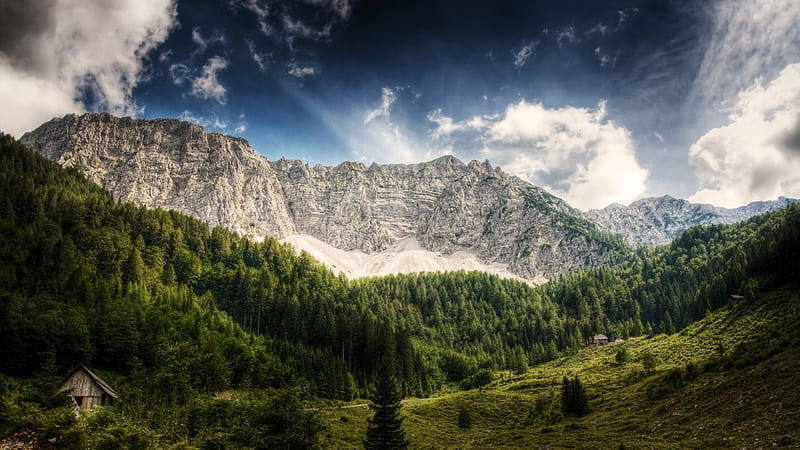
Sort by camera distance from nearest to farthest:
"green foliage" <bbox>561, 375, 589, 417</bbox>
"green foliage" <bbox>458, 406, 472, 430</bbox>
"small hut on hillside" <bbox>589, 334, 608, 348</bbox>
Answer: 1. "green foliage" <bbox>561, 375, 589, 417</bbox>
2. "green foliage" <bbox>458, 406, 472, 430</bbox>
3. "small hut on hillside" <bbox>589, 334, 608, 348</bbox>

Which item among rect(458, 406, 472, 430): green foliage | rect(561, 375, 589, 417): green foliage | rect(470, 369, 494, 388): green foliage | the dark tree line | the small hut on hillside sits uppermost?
the dark tree line

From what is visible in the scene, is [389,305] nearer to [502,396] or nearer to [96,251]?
[502,396]

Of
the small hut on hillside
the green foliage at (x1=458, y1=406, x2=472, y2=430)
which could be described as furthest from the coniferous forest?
the green foliage at (x1=458, y1=406, x2=472, y2=430)

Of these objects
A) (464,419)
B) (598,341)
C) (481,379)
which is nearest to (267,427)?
(464,419)

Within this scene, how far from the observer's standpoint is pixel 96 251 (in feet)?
343

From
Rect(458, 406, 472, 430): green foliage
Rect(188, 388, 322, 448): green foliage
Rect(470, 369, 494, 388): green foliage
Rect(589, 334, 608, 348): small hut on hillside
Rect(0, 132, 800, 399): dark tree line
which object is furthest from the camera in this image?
Rect(589, 334, 608, 348): small hut on hillside

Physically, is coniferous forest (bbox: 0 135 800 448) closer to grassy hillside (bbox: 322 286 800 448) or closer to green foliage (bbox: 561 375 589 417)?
grassy hillside (bbox: 322 286 800 448)

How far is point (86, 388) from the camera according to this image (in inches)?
1913

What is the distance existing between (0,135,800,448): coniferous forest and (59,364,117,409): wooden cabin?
2465mm

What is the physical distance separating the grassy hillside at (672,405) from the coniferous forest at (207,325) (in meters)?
13.6

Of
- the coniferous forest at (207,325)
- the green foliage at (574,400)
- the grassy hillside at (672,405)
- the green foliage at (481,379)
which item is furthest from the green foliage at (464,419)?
the green foliage at (481,379)

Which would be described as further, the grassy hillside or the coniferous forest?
the grassy hillside

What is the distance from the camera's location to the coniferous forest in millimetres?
35375

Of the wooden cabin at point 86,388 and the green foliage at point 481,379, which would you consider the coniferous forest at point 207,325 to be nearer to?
the green foliage at point 481,379
